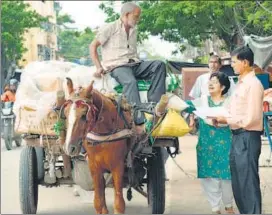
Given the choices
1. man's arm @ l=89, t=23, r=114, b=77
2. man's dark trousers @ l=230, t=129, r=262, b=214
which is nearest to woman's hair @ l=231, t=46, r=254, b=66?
man's dark trousers @ l=230, t=129, r=262, b=214

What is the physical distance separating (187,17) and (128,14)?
601 inches

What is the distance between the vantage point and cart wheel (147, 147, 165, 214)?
6.76 meters

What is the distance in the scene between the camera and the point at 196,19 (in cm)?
2216

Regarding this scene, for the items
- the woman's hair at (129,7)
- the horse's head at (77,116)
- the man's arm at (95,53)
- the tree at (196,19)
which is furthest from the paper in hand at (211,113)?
the tree at (196,19)

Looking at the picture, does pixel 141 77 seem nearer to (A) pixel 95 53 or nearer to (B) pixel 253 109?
(A) pixel 95 53

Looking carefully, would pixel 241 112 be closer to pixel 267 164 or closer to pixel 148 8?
pixel 267 164

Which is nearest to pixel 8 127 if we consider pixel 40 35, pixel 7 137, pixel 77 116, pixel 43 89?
pixel 7 137

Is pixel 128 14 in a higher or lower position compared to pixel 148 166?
higher

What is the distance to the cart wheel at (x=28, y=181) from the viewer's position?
680 cm

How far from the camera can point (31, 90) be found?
6.66 metres

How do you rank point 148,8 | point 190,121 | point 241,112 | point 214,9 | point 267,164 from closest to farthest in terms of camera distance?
point 241,112, point 190,121, point 267,164, point 214,9, point 148,8

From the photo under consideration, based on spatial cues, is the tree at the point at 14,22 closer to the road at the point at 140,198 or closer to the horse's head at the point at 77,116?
the road at the point at 140,198

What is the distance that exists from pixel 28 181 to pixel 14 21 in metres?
26.6

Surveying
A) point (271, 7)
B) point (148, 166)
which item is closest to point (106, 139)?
point (148, 166)
